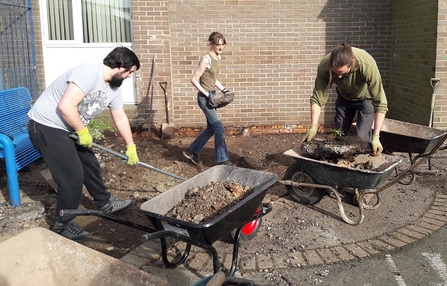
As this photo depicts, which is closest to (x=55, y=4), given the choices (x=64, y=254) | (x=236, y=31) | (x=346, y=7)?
(x=236, y=31)

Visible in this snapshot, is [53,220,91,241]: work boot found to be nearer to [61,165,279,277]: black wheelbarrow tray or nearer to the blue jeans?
[61,165,279,277]: black wheelbarrow tray

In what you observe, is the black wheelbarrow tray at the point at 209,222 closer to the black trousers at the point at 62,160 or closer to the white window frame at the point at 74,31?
the black trousers at the point at 62,160

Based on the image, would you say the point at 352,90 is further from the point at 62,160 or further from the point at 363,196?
the point at 62,160

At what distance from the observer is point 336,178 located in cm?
459

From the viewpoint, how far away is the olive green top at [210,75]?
20.7ft

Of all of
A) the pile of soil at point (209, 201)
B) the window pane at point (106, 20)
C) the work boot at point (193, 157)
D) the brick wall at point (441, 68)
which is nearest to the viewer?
the pile of soil at point (209, 201)

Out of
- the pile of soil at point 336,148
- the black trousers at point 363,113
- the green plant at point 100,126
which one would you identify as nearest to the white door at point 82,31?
the green plant at point 100,126

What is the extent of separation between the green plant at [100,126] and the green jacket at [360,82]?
13.3 ft

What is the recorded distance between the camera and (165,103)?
8.70 metres

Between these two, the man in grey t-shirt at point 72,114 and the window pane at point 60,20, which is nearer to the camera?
the man in grey t-shirt at point 72,114

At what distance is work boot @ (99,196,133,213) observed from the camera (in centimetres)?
495

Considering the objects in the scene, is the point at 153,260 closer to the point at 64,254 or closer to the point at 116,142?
the point at 64,254

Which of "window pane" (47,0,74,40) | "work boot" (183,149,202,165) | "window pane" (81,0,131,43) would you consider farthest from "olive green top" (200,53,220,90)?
"window pane" (47,0,74,40)

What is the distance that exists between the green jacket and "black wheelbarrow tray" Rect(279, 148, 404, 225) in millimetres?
597
